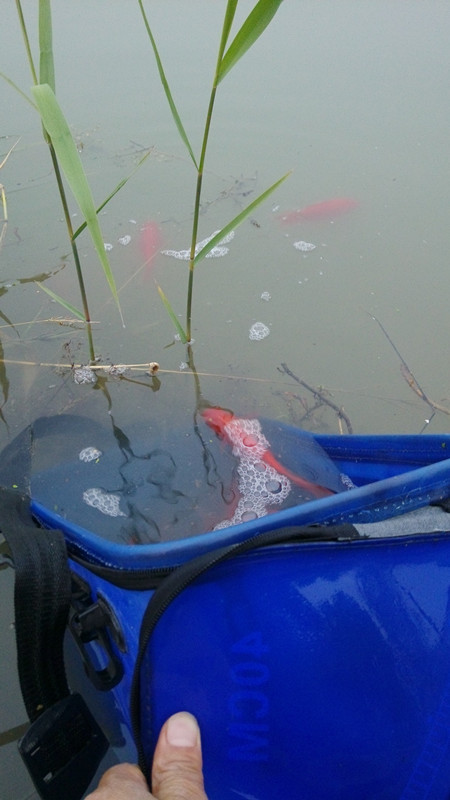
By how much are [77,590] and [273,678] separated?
36cm

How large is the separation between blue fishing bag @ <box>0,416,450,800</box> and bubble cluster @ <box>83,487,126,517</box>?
0.44 meters

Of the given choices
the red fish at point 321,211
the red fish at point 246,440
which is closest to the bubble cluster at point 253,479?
the red fish at point 246,440

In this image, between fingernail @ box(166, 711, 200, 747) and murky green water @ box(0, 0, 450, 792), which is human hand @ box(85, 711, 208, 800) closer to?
fingernail @ box(166, 711, 200, 747)

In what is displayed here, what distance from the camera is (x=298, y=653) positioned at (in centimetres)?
80

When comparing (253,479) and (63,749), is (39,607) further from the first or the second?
(253,479)

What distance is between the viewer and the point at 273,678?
2.62 ft

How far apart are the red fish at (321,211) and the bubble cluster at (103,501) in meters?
1.76

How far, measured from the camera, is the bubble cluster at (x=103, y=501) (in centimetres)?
129

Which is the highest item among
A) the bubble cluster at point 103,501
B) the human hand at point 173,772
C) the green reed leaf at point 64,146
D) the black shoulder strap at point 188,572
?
the green reed leaf at point 64,146

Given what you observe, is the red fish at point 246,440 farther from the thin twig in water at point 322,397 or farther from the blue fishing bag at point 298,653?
the blue fishing bag at point 298,653

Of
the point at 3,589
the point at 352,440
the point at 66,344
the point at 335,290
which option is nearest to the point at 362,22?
the point at 335,290

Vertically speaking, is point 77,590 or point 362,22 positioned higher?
point 362,22

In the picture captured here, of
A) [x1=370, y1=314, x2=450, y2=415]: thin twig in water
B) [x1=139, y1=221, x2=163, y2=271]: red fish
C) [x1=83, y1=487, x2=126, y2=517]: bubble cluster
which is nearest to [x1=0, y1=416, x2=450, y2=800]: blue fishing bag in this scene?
[x1=83, y1=487, x2=126, y2=517]: bubble cluster

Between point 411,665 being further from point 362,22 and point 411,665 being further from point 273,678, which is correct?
point 362,22
